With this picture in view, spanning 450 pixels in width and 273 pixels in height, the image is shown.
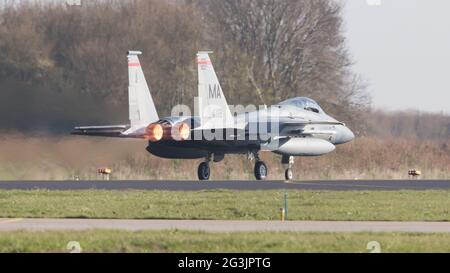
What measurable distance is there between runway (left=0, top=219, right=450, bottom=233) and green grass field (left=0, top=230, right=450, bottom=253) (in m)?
1.70

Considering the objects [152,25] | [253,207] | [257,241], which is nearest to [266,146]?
[152,25]

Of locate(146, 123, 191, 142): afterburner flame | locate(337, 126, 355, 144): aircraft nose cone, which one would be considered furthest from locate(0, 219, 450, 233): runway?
locate(337, 126, 355, 144): aircraft nose cone

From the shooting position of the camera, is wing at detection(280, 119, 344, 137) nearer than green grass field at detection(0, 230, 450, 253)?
No

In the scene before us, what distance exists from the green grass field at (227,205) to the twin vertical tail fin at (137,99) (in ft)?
26.4

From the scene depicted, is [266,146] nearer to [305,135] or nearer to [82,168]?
[305,135]

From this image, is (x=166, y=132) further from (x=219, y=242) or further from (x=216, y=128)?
(x=219, y=242)

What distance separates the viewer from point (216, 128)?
137ft

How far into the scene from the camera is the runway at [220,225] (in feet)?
71.7

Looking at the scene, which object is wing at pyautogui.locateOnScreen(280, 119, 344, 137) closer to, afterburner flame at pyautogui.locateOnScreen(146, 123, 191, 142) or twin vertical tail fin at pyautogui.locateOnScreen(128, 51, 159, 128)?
afterburner flame at pyautogui.locateOnScreen(146, 123, 191, 142)

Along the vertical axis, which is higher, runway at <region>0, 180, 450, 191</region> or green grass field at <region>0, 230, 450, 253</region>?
green grass field at <region>0, 230, 450, 253</region>

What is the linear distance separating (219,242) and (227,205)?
351 inches

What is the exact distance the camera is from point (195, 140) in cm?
4144

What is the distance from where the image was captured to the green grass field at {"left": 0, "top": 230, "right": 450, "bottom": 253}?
1833 cm
